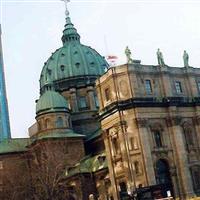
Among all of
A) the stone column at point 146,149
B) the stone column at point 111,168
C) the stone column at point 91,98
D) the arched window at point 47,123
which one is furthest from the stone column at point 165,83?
the stone column at point 91,98

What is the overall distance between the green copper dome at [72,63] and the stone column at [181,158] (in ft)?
138

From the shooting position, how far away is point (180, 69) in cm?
7969

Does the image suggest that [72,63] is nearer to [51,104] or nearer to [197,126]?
[51,104]

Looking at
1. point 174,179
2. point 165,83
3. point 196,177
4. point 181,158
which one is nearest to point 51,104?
point 165,83

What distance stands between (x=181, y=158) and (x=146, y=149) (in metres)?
5.77

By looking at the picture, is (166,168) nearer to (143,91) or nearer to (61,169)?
(143,91)

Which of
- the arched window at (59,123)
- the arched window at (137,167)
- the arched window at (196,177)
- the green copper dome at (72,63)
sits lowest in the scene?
the arched window at (196,177)

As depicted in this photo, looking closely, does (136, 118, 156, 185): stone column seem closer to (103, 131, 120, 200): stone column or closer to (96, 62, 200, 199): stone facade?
(96, 62, 200, 199): stone facade

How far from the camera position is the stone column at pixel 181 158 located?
7319 centimetres

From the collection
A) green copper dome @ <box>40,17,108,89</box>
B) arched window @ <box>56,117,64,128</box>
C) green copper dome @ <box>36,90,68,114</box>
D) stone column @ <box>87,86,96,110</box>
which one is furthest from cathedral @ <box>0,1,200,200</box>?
green copper dome @ <box>40,17,108,89</box>

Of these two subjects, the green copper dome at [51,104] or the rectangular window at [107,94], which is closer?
the rectangular window at [107,94]

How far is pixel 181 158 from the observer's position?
2928 inches

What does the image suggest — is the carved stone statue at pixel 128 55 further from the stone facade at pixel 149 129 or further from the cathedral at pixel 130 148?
the stone facade at pixel 149 129

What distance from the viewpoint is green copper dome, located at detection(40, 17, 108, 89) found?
116 metres
